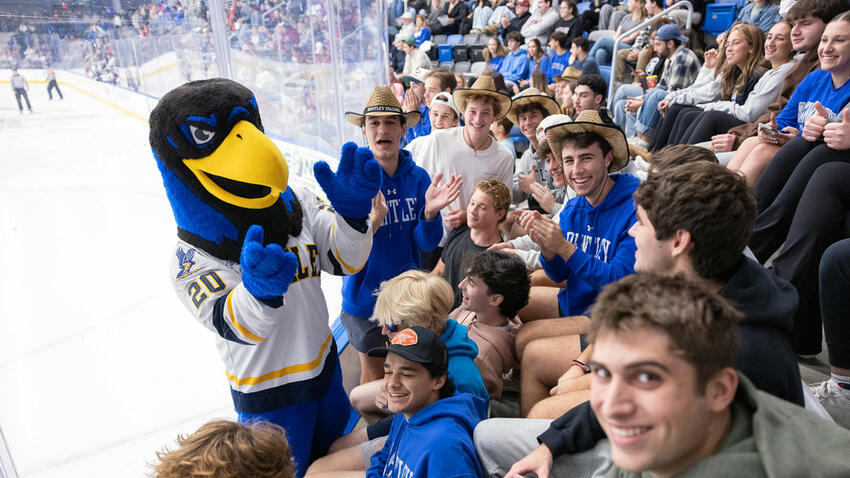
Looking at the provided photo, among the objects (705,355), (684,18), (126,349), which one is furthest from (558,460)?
(684,18)

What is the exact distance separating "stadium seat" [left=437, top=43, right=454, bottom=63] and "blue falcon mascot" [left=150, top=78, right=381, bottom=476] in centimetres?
922

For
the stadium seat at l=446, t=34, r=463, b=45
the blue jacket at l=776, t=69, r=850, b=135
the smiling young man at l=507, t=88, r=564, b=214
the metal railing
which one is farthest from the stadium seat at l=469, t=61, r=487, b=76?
the blue jacket at l=776, t=69, r=850, b=135

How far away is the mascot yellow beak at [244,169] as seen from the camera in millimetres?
1613

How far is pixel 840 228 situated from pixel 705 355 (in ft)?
6.72

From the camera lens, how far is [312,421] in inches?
76.1

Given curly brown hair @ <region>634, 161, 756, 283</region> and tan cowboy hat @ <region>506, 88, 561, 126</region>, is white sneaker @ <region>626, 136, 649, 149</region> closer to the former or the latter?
tan cowboy hat @ <region>506, 88, 561, 126</region>

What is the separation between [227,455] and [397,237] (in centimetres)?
170

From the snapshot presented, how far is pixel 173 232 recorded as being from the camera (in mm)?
4789

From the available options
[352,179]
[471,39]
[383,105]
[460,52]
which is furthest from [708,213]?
[471,39]

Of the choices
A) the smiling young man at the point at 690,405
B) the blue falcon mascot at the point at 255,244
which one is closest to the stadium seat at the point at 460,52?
the blue falcon mascot at the point at 255,244

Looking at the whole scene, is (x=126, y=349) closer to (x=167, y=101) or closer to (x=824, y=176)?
(x=167, y=101)

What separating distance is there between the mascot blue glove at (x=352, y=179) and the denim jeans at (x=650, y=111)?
3.91 meters

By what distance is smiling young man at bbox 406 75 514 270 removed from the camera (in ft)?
10.9

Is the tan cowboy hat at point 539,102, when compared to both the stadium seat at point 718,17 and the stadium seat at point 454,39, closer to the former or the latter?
the stadium seat at point 718,17
